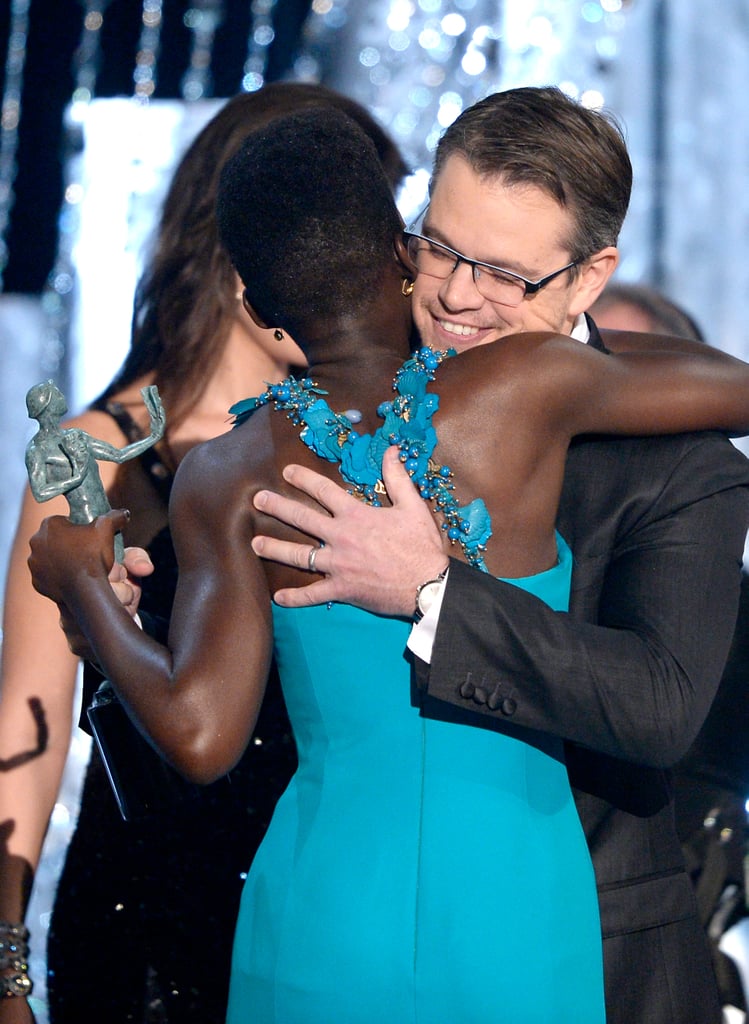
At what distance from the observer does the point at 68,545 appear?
4.86 ft

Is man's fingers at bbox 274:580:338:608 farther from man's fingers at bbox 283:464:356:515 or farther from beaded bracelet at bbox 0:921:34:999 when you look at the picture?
beaded bracelet at bbox 0:921:34:999

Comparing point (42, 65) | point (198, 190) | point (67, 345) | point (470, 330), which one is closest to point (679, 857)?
point (470, 330)

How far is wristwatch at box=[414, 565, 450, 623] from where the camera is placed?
146cm

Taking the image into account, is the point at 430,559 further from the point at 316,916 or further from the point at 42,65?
the point at 42,65

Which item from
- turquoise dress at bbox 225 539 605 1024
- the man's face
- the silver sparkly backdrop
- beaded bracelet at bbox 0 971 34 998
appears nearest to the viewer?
turquoise dress at bbox 225 539 605 1024

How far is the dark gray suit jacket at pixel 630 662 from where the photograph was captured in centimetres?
148

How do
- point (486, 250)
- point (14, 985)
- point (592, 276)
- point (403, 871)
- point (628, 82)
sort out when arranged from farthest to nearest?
1. point (628, 82)
2. point (14, 985)
3. point (592, 276)
4. point (486, 250)
5. point (403, 871)

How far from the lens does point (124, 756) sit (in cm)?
177

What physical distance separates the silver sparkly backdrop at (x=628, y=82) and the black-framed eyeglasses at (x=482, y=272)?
360 centimetres

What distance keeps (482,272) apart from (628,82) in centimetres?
414

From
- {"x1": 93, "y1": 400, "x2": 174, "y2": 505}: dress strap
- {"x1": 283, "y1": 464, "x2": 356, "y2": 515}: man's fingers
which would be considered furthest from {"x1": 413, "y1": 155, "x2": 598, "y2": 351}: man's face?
{"x1": 93, "y1": 400, "x2": 174, "y2": 505}: dress strap

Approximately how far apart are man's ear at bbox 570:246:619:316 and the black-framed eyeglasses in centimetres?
5

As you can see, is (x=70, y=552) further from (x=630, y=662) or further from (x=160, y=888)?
(x=160, y=888)

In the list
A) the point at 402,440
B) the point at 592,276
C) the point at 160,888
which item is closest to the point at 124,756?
the point at 402,440
